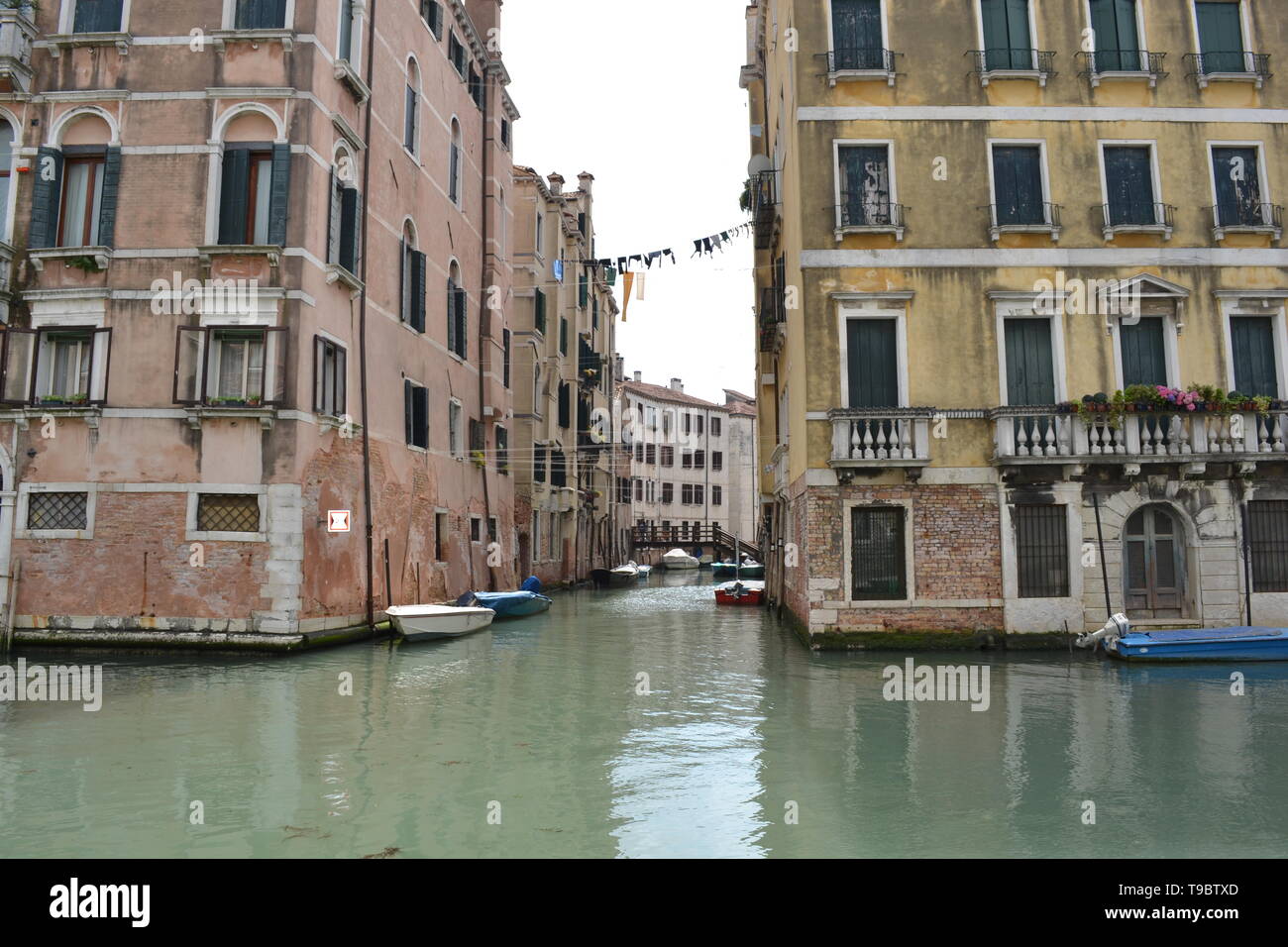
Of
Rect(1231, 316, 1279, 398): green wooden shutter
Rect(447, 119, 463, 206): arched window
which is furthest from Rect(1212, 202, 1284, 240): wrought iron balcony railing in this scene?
Rect(447, 119, 463, 206): arched window

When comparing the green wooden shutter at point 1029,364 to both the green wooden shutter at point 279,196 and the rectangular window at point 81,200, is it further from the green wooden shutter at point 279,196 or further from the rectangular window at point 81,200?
the rectangular window at point 81,200

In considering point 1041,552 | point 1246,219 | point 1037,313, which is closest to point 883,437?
point 1041,552

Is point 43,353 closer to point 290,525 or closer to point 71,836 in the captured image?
point 290,525

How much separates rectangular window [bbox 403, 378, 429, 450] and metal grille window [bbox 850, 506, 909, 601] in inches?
404

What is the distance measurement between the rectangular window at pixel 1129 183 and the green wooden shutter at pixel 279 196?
47.2 feet

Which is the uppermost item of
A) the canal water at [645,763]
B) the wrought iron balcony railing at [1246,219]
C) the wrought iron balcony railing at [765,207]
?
the wrought iron balcony railing at [765,207]

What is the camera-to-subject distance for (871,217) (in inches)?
613

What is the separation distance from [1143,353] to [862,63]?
279 inches

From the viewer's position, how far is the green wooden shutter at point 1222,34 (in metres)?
16.0

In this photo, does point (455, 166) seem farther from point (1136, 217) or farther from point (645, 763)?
point (645, 763)

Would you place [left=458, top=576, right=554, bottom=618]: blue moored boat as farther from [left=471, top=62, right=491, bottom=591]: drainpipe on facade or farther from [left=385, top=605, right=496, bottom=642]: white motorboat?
[left=471, top=62, right=491, bottom=591]: drainpipe on facade

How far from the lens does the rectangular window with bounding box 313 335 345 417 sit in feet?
52.2

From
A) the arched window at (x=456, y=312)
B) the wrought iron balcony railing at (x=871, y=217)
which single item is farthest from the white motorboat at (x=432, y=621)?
the wrought iron balcony railing at (x=871, y=217)

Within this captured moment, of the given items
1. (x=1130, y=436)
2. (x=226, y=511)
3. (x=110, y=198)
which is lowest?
(x=226, y=511)
